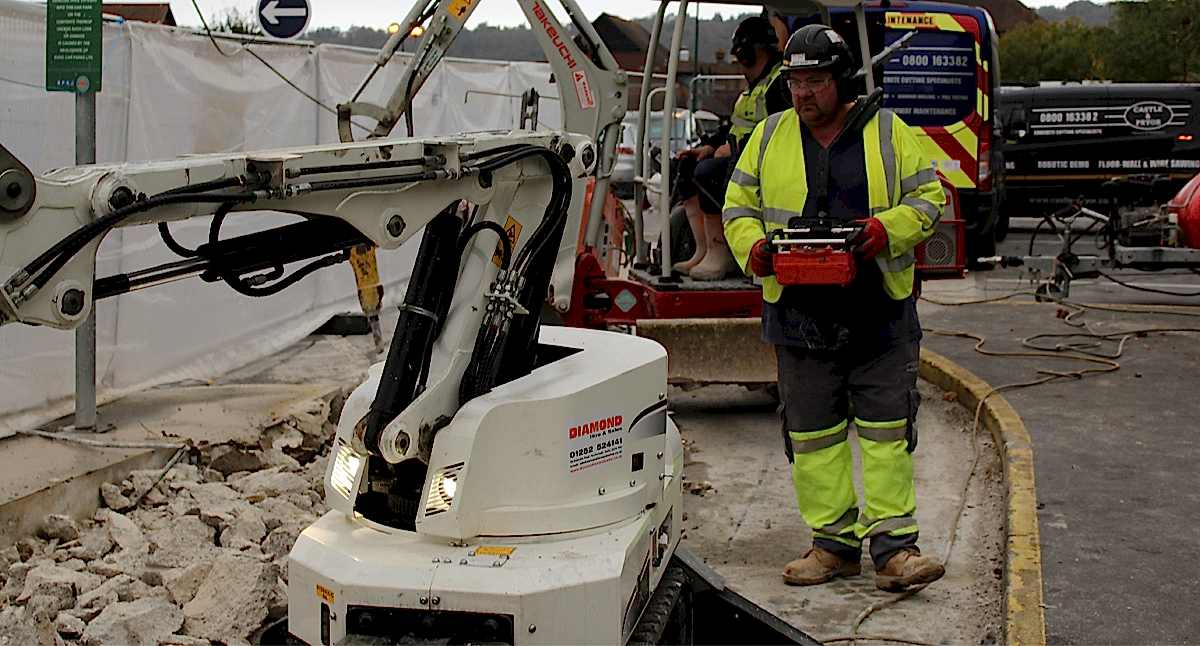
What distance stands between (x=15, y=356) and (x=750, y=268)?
13.7ft

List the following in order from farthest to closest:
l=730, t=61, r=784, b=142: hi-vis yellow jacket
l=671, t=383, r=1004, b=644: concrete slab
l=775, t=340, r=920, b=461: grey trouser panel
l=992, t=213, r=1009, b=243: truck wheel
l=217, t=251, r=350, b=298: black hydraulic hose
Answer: l=992, t=213, r=1009, b=243: truck wheel < l=730, t=61, r=784, b=142: hi-vis yellow jacket < l=775, t=340, r=920, b=461: grey trouser panel < l=671, t=383, r=1004, b=644: concrete slab < l=217, t=251, r=350, b=298: black hydraulic hose

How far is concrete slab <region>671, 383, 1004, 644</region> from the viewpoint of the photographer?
213 inches

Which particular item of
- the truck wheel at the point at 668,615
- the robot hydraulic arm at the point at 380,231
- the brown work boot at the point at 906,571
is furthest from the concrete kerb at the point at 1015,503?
the robot hydraulic arm at the point at 380,231

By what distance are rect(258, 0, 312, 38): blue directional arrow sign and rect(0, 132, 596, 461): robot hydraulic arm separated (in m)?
8.75

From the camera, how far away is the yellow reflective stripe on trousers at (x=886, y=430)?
554 cm

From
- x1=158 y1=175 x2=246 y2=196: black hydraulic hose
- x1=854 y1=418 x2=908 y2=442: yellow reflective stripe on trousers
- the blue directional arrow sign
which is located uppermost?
the blue directional arrow sign

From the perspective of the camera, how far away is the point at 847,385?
18.6 feet

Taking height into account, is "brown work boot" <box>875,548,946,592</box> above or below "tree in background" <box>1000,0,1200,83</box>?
below

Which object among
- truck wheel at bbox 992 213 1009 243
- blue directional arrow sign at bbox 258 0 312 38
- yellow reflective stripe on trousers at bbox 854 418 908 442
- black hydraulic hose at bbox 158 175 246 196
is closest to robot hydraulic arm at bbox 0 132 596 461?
black hydraulic hose at bbox 158 175 246 196

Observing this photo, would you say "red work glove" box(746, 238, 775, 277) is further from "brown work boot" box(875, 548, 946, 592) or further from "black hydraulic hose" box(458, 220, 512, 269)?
"black hydraulic hose" box(458, 220, 512, 269)

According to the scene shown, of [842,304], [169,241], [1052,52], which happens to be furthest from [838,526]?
[1052,52]

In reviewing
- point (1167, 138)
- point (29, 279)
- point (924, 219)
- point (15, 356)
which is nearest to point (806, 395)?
point (924, 219)

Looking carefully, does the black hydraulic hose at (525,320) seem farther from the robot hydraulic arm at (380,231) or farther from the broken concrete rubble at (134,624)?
the broken concrete rubble at (134,624)

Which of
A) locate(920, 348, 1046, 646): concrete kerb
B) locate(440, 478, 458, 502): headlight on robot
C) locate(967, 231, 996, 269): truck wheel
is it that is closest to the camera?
locate(440, 478, 458, 502): headlight on robot
